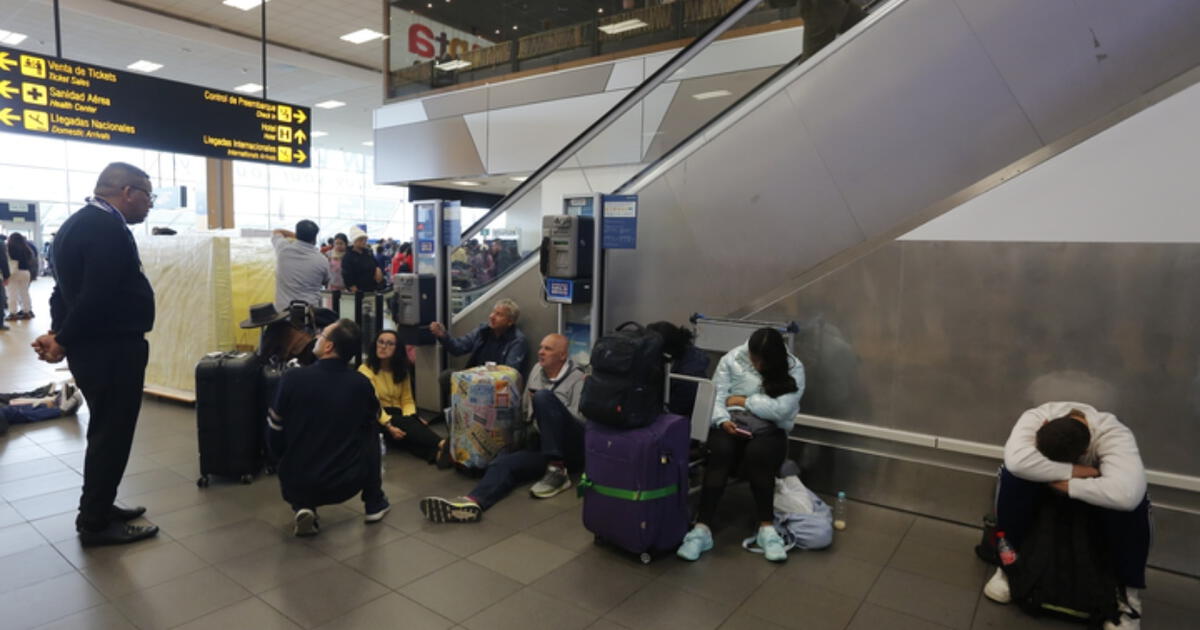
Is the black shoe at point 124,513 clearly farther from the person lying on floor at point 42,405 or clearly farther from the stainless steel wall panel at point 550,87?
the stainless steel wall panel at point 550,87

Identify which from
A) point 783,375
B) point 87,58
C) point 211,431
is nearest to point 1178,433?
point 783,375

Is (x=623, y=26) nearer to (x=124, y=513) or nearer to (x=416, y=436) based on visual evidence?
(x=416, y=436)

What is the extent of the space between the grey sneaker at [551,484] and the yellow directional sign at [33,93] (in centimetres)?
557

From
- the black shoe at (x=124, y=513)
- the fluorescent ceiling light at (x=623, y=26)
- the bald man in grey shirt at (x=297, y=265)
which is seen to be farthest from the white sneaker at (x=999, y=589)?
the fluorescent ceiling light at (x=623, y=26)

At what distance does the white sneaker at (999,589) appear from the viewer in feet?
9.21

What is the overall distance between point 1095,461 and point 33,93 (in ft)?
26.2

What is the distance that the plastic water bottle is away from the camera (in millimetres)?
2828

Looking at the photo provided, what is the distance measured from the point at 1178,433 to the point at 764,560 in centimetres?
204

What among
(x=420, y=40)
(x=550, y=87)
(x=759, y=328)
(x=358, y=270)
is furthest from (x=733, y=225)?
(x=420, y=40)

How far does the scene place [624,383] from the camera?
318 cm

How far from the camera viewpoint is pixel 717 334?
422 cm

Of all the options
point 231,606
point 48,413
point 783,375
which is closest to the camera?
point 231,606

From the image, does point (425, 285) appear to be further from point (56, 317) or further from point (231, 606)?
point (231, 606)

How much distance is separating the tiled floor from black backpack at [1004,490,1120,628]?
4.4 inches
